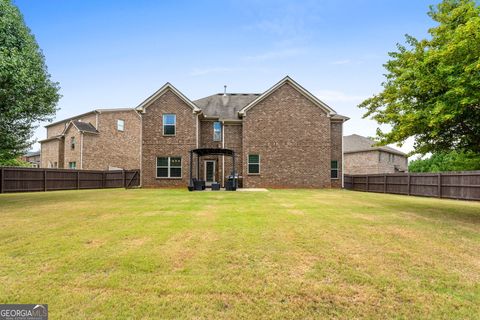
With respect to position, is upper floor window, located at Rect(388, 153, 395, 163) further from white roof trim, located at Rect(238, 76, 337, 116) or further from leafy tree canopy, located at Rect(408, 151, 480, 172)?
white roof trim, located at Rect(238, 76, 337, 116)

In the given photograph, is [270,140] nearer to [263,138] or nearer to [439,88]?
[263,138]

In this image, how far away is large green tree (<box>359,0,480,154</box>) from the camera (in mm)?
7535

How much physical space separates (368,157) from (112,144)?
1386 inches

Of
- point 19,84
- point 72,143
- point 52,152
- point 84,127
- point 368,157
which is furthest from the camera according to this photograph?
point 368,157

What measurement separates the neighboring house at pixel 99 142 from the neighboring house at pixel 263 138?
11.6 m

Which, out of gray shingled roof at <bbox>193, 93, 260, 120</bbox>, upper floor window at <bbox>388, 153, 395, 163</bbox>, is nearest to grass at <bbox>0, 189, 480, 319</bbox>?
gray shingled roof at <bbox>193, 93, 260, 120</bbox>

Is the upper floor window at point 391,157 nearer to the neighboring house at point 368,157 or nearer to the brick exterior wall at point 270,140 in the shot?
the neighboring house at point 368,157

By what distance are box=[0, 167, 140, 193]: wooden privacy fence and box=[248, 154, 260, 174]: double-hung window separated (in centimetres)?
→ 1131

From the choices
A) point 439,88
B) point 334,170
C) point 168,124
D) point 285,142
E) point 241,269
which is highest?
point 168,124

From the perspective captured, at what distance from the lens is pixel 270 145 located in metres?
22.2

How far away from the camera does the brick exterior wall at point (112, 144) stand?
2970 centimetres

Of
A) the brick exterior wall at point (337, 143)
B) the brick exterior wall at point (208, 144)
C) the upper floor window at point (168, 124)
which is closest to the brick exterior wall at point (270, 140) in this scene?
the upper floor window at point (168, 124)

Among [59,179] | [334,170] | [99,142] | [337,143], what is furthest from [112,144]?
[337,143]

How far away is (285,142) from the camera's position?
22.2 metres
